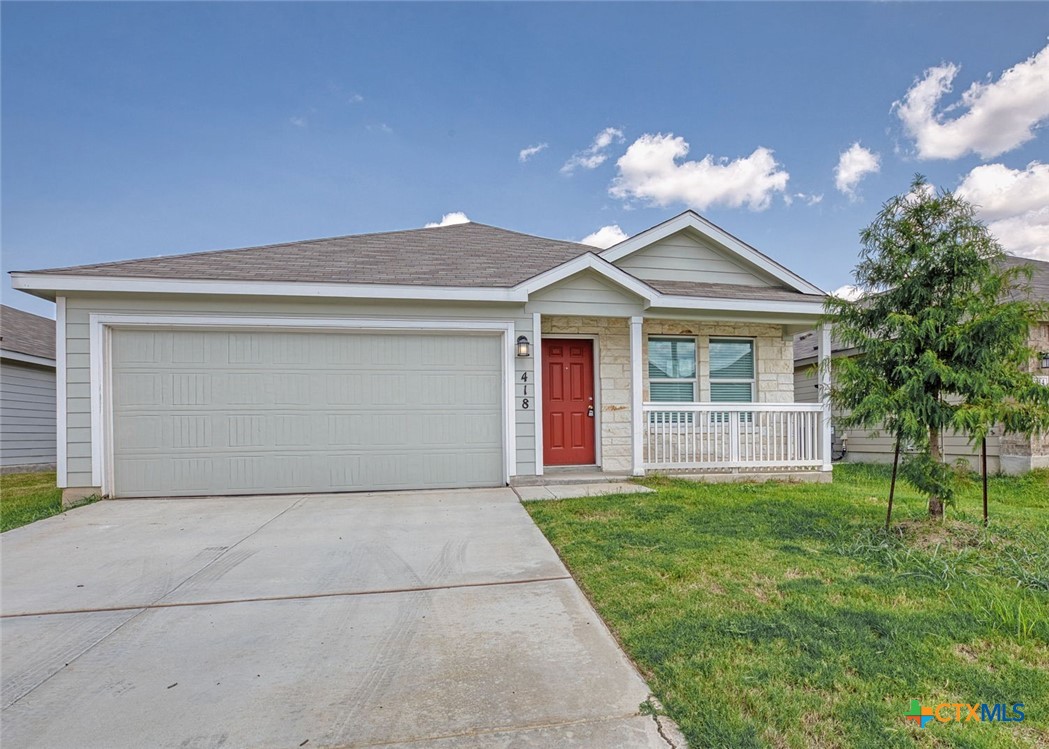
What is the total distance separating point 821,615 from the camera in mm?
2523

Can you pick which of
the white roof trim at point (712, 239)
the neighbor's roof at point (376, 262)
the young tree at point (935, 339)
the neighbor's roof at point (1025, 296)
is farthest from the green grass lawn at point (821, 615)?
the white roof trim at point (712, 239)

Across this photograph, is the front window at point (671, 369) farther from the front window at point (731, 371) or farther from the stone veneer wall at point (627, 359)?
the front window at point (731, 371)

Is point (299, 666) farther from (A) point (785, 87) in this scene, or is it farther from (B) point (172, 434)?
(A) point (785, 87)

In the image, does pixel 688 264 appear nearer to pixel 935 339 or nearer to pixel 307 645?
pixel 935 339

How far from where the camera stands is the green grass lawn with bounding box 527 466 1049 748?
172cm

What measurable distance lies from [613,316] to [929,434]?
3826mm

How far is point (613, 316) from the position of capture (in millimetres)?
6848

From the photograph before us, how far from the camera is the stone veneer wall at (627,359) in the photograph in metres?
7.04

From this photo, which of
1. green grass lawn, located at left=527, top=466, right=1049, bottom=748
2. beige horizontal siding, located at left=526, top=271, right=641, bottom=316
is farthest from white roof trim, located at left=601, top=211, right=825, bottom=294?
green grass lawn, located at left=527, top=466, right=1049, bottom=748

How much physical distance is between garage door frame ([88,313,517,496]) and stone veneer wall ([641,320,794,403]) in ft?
8.84

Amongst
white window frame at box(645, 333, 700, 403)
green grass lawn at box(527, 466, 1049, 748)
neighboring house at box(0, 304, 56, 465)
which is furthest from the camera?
neighboring house at box(0, 304, 56, 465)

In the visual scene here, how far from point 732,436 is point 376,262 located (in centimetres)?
598

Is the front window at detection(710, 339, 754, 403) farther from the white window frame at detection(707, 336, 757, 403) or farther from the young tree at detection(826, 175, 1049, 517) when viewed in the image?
the young tree at detection(826, 175, 1049, 517)

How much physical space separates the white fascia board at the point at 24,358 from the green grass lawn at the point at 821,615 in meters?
12.6
